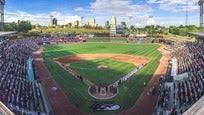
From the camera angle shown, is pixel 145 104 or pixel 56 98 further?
pixel 56 98

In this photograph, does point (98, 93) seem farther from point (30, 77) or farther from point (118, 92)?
point (30, 77)

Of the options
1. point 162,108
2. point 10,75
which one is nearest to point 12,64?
point 10,75

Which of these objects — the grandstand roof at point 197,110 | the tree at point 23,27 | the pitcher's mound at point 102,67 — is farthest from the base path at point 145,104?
the tree at point 23,27

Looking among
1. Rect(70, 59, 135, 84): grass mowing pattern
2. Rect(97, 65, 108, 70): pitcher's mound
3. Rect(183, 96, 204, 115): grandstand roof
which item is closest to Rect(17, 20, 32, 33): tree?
Result: Rect(70, 59, 135, 84): grass mowing pattern

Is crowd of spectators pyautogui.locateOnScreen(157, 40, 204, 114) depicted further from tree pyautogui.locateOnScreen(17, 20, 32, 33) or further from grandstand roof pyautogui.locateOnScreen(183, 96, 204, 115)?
tree pyautogui.locateOnScreen(17, 20, 32, 33)

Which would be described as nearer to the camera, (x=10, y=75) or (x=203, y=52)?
(x=10, y=75)

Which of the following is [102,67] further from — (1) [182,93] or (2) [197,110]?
(2) [197,110]

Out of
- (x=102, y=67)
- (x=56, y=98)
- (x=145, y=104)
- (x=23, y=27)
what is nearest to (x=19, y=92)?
(x=56, y=98)

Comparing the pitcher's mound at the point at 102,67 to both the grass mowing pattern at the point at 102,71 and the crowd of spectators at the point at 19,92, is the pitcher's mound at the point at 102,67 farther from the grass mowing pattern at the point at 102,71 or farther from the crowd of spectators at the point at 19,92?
the crowd of spectators at the point at 19,92
